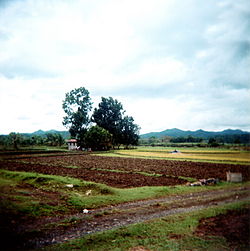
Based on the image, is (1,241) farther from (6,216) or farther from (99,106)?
(99,106)

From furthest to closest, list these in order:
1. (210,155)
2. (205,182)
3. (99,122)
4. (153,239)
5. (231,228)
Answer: (99,122) → (210,155) → (205,182) → (231,228) → (153,239)

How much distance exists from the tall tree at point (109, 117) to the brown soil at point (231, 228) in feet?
219

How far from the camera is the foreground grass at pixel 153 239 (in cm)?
573

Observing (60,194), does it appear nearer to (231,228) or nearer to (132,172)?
(231,228)

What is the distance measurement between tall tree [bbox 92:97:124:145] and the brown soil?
6660cm

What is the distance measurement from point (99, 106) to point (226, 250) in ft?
237

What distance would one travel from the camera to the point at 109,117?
247 ft

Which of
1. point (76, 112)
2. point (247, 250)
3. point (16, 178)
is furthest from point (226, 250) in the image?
point (76, 112)

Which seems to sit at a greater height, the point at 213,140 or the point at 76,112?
the point at 76,112

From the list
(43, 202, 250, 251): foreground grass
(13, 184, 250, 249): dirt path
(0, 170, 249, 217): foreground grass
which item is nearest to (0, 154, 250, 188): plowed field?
(0, 170, 249, 217): foreground grass

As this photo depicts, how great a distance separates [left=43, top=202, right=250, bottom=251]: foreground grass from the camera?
5.73m

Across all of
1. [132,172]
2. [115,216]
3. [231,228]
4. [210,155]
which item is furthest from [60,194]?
[210,155]

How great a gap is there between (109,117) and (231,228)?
69.6m

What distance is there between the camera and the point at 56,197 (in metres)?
10.6
